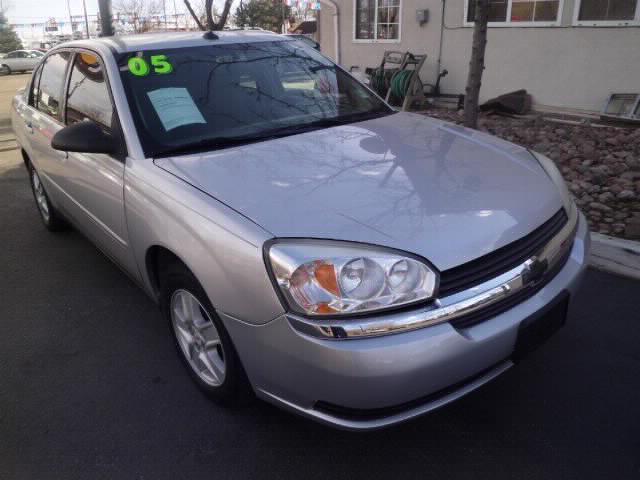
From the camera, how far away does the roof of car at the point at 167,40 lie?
10.0 ft

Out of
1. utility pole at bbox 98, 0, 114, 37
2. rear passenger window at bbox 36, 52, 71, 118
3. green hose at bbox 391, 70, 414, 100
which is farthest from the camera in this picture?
utility pole at bbox 98, 0, 114, 37

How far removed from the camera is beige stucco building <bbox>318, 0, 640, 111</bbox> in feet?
25.0

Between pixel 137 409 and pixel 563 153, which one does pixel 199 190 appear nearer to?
pixel 137 409

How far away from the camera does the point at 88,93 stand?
3154 millimetres

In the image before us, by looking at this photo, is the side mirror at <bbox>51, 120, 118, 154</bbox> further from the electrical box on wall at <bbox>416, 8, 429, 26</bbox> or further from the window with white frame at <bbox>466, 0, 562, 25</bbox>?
the electrical box on wall at <bbox>416, 8, 429, 26</bbox>

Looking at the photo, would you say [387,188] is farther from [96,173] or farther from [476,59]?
[476,59]

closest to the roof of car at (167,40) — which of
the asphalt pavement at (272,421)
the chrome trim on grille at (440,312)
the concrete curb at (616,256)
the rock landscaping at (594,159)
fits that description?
the asphalt pavement at (272,421)

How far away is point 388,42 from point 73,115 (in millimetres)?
8797

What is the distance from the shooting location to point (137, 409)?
99.6 inches

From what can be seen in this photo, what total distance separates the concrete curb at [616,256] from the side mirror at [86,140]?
3.20m

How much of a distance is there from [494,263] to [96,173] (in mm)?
2162

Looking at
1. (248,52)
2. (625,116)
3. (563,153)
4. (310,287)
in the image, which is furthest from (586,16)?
(310,287)

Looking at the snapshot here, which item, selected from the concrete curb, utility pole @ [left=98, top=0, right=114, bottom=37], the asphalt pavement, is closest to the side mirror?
the asphalt pavement

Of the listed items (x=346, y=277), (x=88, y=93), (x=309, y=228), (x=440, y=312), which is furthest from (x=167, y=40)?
(x=440, y=312)
